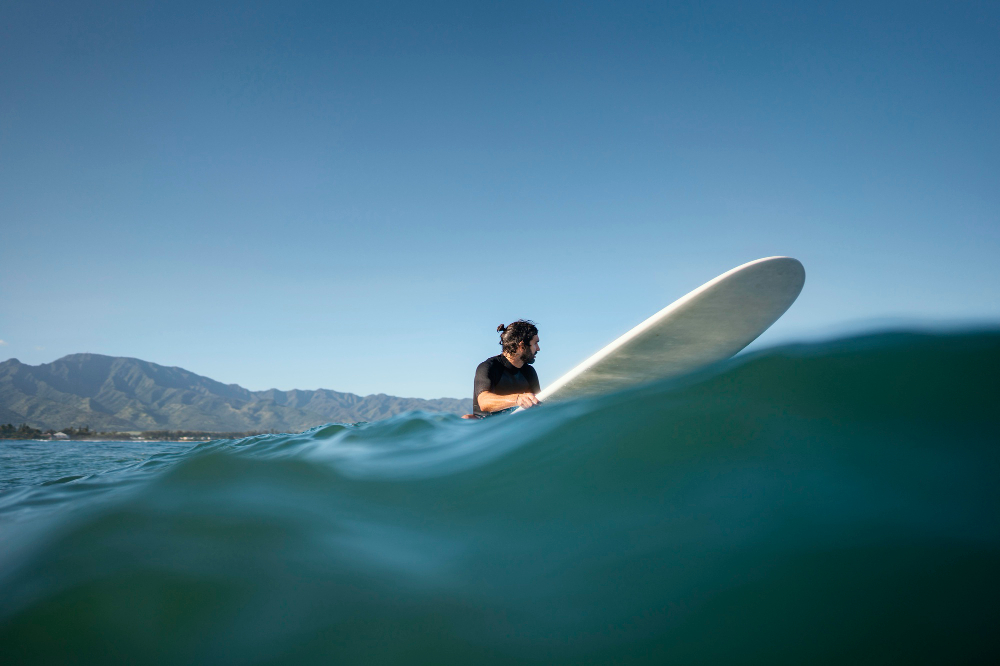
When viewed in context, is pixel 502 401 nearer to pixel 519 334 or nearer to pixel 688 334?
pixel 519 334

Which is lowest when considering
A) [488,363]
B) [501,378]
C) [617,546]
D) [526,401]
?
[617,546]

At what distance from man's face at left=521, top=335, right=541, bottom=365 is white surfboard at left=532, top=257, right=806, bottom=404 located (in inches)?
13.2

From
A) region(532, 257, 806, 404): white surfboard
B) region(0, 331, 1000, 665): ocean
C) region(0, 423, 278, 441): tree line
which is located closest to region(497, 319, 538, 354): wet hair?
region(532, 257, 806, 404): white surfboard

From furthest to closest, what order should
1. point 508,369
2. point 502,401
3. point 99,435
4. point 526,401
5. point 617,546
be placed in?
point 99,435 < point 508,369 < point 502,401 < point 526,401 < point 617,546

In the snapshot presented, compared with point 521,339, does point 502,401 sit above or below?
below

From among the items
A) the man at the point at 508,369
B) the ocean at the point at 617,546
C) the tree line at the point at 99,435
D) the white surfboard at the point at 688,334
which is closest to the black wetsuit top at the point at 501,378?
the man at the point at 508,369

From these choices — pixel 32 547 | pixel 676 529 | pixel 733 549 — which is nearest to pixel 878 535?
pixel 733 549

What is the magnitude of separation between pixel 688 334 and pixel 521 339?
1591 mm

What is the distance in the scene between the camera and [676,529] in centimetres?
136

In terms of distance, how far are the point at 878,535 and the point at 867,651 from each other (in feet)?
1.24

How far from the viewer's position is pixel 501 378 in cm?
463

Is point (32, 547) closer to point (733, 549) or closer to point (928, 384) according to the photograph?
point (733, 549)

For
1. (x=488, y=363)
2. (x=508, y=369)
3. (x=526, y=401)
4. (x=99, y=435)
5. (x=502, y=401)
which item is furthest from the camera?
(x=99, y=435)

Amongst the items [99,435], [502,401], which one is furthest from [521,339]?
[99,435]
